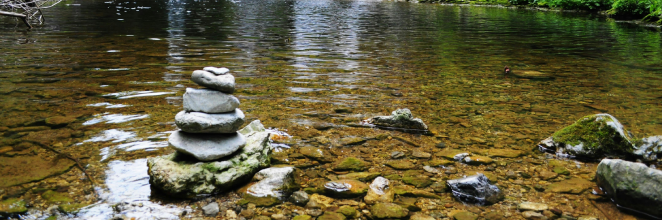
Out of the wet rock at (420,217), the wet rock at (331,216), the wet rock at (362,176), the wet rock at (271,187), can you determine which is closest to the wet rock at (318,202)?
the wet rock at (331,216)

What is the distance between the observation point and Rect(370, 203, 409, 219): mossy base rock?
4.54m

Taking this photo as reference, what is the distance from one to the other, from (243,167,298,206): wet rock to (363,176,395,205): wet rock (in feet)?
3.10

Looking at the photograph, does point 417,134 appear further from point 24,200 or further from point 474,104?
point 24,200

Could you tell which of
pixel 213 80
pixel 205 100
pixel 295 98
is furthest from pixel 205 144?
pixel 295 98

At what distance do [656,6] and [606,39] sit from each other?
1305 cm

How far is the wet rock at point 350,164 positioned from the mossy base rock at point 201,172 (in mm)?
1065

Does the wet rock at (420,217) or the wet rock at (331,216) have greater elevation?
the wet rock at (331,216)

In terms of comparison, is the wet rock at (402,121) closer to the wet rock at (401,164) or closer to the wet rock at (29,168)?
the wet rock at (401,164)

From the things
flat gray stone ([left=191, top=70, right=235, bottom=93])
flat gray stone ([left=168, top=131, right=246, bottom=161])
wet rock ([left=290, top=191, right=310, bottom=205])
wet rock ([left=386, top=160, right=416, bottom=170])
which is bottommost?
wet rock ([left=386, top=160, right=416, bottom=170])

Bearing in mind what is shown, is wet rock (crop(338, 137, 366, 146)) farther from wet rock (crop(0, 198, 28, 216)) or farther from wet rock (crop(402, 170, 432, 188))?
wet rock (crop(0, 198, 28, 216))

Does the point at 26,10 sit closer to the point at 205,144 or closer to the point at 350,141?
the point at 205,144

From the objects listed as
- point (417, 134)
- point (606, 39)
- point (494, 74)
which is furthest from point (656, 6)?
point (417, 134)

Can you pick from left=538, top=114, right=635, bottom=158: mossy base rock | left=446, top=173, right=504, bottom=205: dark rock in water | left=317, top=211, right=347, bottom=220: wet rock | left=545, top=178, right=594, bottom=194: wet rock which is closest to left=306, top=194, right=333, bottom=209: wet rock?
left=317, top=211, right=347, bottom=220: wet rock

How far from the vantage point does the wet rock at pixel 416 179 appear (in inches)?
208
